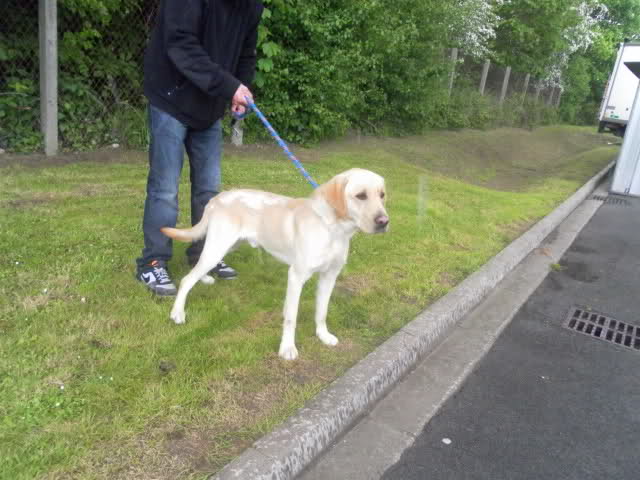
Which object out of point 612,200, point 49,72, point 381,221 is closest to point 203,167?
point 381,221

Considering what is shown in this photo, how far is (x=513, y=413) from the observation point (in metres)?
2.84

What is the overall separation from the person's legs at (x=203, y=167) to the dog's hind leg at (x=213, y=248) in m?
0.73

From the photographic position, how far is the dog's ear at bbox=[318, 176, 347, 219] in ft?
8.69

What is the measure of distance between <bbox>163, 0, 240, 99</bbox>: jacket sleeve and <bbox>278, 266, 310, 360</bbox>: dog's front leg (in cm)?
131

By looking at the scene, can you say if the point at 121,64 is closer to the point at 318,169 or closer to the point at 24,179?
the point at 24,179

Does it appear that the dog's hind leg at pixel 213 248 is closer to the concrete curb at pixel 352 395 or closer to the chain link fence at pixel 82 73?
the concrete curb at pixel 352 395

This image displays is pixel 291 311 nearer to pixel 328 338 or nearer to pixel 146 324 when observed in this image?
pixel 328 338

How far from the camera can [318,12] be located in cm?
895

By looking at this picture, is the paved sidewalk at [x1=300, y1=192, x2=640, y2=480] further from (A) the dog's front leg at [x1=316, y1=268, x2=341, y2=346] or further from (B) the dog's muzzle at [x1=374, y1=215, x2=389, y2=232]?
(B) the dog's muzzle at [x1=374, y1=215, x2=389, y2=232]

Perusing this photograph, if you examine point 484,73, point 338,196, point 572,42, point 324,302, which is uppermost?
point 572,42

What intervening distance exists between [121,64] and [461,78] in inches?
496

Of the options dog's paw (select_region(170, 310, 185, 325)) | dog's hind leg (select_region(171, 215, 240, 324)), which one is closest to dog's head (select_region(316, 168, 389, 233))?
dog's hind leg (select_region(171, 215, 240, 324))

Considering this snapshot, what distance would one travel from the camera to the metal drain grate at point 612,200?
29.9ft

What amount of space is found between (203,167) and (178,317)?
125 centimetres
